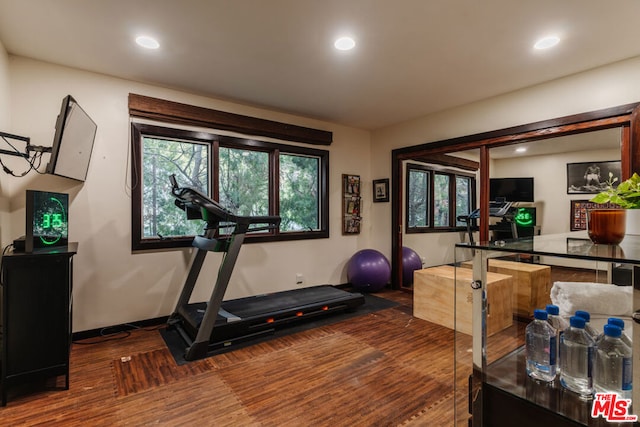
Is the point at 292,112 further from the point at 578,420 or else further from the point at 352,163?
the point at 578,420

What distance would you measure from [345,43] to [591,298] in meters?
2.44

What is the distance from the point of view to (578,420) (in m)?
0.93

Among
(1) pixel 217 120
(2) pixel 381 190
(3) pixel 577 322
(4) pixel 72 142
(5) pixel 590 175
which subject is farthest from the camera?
(2) pixel 381 190

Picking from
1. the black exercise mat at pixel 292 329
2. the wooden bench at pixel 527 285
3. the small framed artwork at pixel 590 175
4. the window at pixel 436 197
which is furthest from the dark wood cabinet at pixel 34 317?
the small framed artwork at pixel 590 175

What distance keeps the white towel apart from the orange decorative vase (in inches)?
7.4

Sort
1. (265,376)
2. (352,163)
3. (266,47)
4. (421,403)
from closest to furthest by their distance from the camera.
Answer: (421,403), (265,376), (266,47), (352,163)

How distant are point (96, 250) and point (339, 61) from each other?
10.2ft

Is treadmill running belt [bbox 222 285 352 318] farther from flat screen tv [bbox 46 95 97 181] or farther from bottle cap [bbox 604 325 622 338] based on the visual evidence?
bottle cap [bbox 604 325 622 338]

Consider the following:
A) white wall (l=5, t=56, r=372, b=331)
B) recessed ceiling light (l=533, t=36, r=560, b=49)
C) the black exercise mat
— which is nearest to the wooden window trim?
white wall (l=5, t=56, r=372, b=331)

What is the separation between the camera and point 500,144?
147 inches

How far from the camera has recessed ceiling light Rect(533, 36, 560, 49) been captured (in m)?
→ 2.54

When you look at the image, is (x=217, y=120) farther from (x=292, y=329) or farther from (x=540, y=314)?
(x=540, y=314)

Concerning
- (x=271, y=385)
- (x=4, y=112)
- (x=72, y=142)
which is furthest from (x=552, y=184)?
(x=4, y=112)

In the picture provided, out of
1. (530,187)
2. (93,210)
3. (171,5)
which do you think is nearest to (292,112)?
(171,5)
